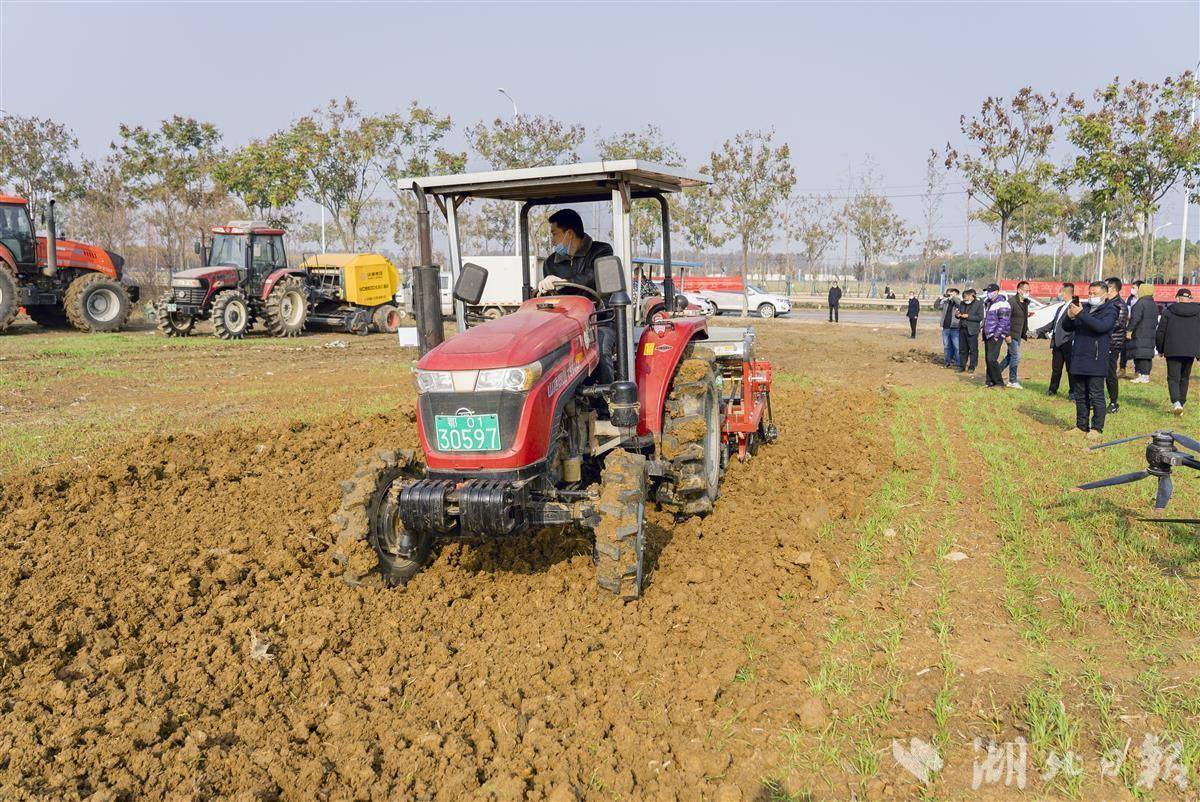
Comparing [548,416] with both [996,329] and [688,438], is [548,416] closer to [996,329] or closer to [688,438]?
[688,438]

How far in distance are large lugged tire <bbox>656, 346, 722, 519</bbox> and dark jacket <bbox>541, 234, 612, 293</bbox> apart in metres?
0.90

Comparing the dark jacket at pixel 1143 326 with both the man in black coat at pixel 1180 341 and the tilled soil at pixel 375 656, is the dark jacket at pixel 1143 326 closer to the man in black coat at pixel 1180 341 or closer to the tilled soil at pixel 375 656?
the man in black coat at pixel 1180 341

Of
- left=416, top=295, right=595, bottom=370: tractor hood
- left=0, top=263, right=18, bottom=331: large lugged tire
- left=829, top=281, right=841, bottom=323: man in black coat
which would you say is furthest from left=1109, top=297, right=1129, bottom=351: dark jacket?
left=0, top=263, right=18, bottom=331: large lugged tire

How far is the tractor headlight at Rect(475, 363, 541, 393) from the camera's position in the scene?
3.99 meters

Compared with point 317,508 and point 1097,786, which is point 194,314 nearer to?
point 317,508

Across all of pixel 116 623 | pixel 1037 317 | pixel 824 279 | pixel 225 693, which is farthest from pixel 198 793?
pixel 824 279

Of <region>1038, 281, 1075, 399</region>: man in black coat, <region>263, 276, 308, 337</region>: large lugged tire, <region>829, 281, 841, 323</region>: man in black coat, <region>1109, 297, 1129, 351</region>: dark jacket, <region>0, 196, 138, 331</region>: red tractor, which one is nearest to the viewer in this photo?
<region>1109, 297, 1129, 351</region>: dark jacket

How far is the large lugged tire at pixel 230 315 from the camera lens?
56.6 feet

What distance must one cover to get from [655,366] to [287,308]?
14.8 meters

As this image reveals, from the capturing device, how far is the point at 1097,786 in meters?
2.86

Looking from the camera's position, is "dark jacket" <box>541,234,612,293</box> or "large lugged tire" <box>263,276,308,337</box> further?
"large lugged tire" <box>263,276,308,337</box>

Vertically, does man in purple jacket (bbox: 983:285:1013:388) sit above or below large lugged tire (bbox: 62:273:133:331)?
below

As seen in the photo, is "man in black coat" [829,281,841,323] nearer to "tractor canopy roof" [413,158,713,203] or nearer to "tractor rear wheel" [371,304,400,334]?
"tractor rear wheel" [371,304,400,334]

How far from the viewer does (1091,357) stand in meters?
8.58
